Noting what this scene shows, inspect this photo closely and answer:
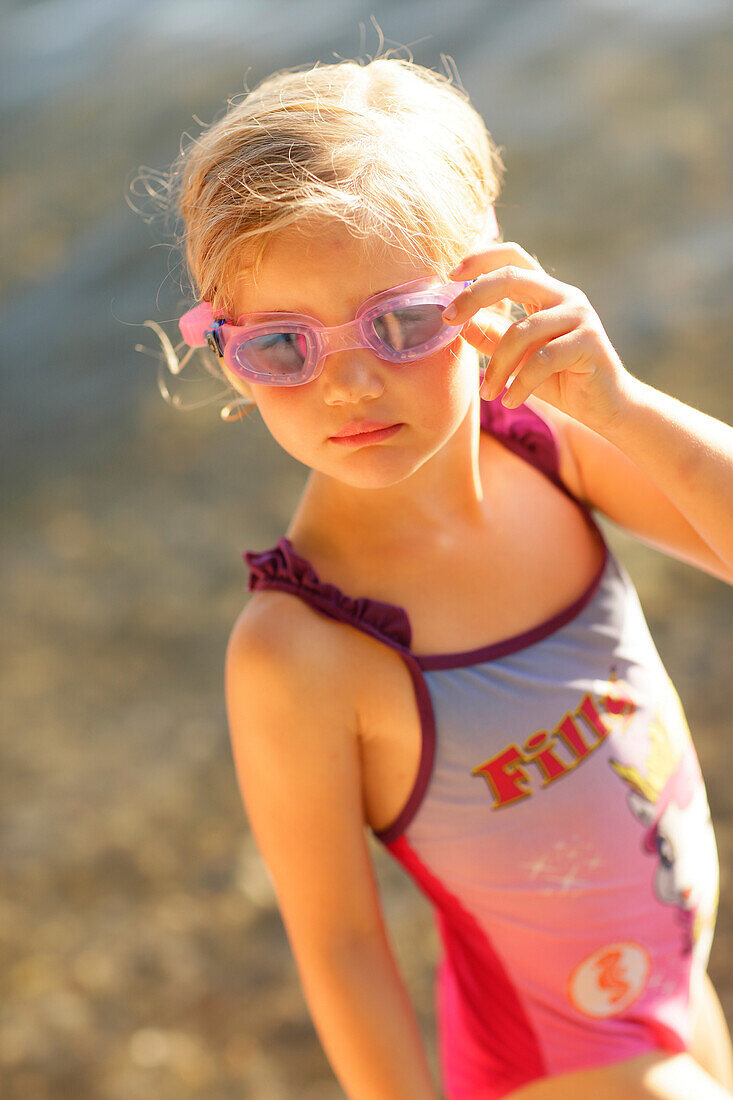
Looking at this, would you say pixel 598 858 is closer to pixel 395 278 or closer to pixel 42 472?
pixel 395 278

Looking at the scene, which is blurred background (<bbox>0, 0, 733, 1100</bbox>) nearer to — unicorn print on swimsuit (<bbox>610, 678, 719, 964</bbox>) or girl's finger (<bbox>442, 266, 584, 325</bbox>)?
girl's finger (<bbox>442, 266, 584, 325</bbox>)

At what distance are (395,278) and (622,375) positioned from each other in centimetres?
22

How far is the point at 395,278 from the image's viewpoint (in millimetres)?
972

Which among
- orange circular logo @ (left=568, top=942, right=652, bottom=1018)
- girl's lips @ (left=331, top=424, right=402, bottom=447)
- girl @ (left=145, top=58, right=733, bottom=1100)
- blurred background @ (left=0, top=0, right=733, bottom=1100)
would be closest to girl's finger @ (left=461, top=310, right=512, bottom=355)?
girl @ (left=145, top=58, right=733, bottom=1100)

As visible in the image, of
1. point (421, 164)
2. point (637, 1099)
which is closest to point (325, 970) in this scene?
point (637, 1099)

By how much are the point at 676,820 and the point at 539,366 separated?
0.59 m

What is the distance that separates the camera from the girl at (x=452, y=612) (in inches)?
38.4

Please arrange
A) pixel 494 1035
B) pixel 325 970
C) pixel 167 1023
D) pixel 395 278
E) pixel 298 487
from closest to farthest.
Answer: pixel 395 278, pixel 325 970, pixel 494 1035, pixel 167 1023, pixel 298 487

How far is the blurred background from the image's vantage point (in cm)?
218

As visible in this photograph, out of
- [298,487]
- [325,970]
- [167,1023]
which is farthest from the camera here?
[298,487]

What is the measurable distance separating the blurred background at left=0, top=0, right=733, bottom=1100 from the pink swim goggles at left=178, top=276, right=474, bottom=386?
11.2 inches

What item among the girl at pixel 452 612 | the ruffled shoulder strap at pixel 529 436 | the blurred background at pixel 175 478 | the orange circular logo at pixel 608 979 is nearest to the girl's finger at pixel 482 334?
the girl at pixel 452 612

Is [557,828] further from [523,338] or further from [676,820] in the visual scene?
[523,338]

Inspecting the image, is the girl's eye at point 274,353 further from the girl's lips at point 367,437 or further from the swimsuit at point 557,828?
the swimsuit at point 557,828
